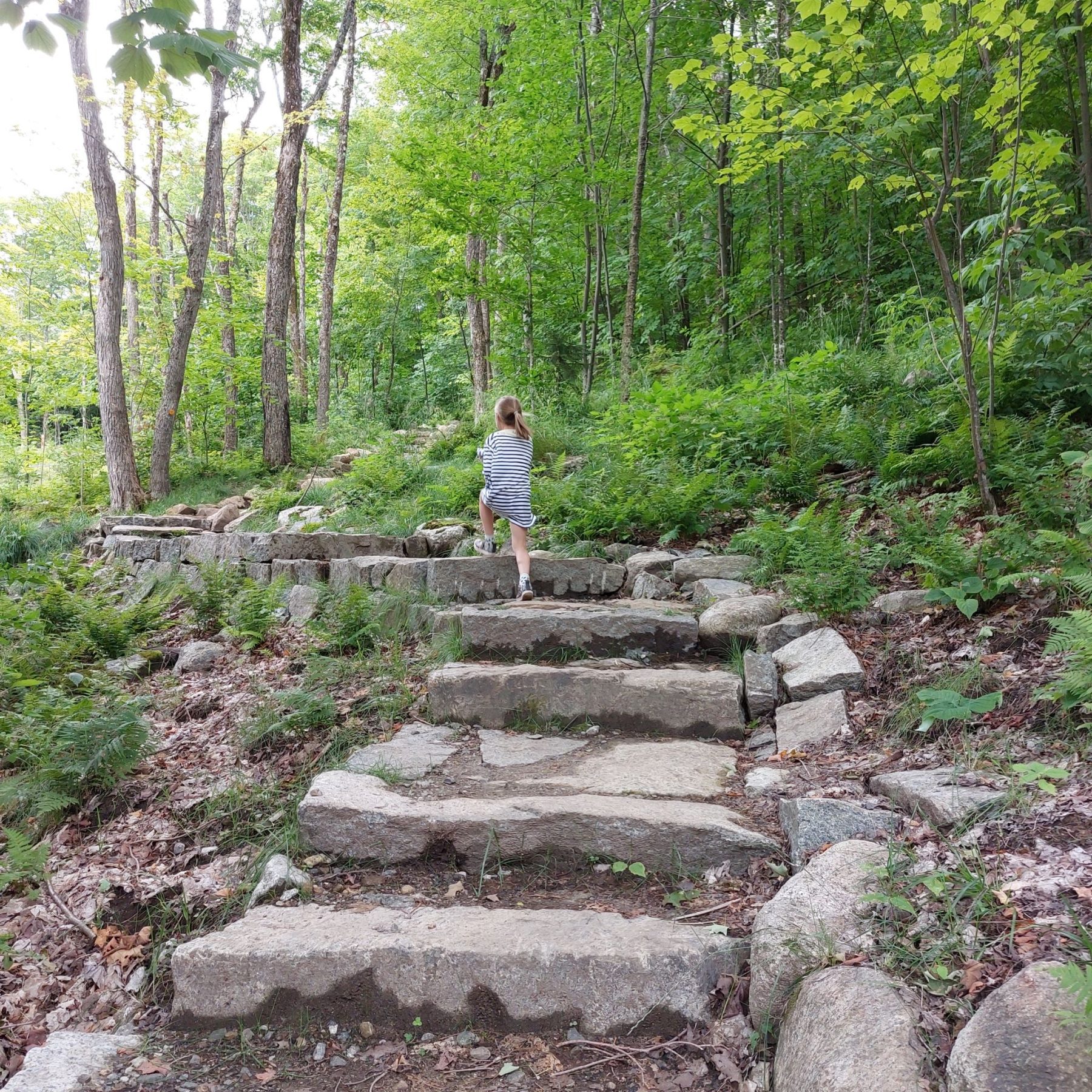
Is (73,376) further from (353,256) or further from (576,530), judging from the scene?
(576,530)

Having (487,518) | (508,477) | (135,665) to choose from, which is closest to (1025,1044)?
(508,477)

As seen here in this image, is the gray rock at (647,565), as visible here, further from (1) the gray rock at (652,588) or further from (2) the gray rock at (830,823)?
(2) the gray rock at (830,823)

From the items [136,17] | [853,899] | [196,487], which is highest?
[136,17]

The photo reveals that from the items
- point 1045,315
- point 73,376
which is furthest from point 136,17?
point 73,376

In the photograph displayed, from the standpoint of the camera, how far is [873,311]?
9938 millimetres

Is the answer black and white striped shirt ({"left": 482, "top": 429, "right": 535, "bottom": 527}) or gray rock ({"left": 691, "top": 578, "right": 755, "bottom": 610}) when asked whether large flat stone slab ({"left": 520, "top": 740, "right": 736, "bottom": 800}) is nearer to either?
gray rock ({"left": 691, "top": 578, "right": 755, "bottom": 610})

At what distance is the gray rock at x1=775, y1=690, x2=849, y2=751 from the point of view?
10.9 ft

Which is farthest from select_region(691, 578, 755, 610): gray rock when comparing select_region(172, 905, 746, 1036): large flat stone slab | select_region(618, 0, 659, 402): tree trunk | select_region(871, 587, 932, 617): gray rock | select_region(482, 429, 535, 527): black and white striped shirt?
select_region(618, 0, 659, 402): tree trunk

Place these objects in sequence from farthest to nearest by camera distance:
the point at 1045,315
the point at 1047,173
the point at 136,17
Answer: the point at 1047,173, the point at 1045,315, the point at 136,17

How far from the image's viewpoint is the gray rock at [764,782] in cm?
307

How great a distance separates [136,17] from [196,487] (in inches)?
458

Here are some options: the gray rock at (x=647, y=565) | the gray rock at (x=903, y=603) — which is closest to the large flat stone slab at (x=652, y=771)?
the gray rock at (x=903, y=603)

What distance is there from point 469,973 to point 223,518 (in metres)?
8.97

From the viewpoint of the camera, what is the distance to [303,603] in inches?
258
